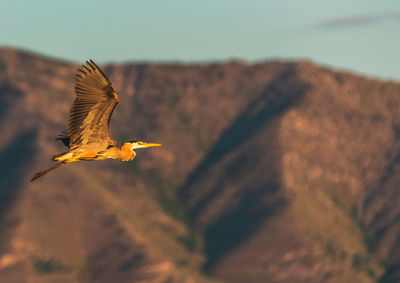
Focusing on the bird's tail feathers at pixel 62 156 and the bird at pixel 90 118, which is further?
the bird at pixel 90 118

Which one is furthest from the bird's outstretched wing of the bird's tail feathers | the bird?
the bird's tail feathers

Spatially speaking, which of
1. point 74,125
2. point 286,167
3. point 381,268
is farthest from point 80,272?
point 74,125

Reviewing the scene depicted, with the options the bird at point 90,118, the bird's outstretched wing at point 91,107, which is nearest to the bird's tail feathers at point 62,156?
the bird at point 90,118

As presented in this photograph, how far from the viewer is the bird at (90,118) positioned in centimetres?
2698

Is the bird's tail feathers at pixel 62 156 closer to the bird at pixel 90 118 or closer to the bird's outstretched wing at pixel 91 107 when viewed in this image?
the bird at pixel 90 118

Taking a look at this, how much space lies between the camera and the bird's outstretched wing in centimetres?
2694

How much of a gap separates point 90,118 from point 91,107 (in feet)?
1.39

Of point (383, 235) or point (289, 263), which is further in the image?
point (383, 235)

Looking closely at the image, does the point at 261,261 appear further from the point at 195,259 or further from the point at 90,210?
the point at 90,210

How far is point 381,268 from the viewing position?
190m

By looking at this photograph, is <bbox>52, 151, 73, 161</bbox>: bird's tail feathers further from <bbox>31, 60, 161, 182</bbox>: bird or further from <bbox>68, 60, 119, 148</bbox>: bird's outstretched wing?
<bbox>68, 60, 119, 148</bbox>: bird's outstretched wing

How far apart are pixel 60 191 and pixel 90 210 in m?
7.30

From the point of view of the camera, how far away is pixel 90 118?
91.4ft

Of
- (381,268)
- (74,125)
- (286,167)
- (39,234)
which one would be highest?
(286,167)
